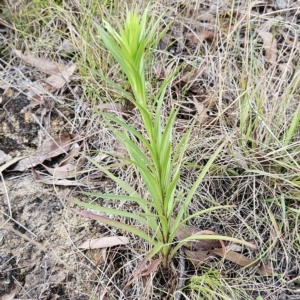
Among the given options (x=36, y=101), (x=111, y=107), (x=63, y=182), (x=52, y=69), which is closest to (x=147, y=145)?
(x=63, y=182)

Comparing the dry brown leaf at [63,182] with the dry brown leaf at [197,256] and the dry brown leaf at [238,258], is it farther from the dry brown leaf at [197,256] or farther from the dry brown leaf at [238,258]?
the dry brown leaf at [238,258]

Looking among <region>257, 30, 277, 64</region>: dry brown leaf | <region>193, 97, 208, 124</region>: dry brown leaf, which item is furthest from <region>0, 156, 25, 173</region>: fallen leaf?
<region>257, 30, 277, 64</region>: dry brown leaf

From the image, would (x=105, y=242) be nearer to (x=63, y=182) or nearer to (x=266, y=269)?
(x=63, y=182)

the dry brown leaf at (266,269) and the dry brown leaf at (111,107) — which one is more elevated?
the dry brown leaf at (111,107)

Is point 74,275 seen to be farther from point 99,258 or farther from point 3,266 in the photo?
point 3,266

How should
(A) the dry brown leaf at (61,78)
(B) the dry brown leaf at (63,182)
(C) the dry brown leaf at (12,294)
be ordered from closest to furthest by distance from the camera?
1. (C) the dry brown leaf at (12,294)
2. (B) the dry brown leaf at (63,182)
3. (A) the dry brown leaf at (61,78)

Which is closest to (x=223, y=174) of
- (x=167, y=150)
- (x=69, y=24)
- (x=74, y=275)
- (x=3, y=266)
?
(x=167, y=150)

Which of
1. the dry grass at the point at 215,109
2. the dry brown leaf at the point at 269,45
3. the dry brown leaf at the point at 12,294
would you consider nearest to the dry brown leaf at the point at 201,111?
the dry grass at the point at 215,109
